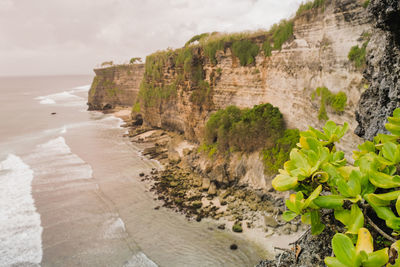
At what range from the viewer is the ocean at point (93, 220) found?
1056 centimetres

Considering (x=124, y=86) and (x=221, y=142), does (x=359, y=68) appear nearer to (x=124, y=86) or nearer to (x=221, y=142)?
(x=221, y=142)

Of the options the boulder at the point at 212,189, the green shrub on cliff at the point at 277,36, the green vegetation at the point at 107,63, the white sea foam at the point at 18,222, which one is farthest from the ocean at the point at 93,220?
the green vegetation at the point at 107,63

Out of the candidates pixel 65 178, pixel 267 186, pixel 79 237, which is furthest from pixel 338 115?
pixel 65 178

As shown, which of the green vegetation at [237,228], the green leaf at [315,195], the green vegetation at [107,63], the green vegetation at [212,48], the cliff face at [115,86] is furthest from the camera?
the green vegetation at [107,63]

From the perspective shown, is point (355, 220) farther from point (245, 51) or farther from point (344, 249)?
point (245, 51)

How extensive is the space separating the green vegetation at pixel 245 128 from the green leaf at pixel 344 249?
14.2 m

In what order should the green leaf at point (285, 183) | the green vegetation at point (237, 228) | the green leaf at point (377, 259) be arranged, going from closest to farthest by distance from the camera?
the green leaf at point (377, 259) → the green leaf at point (285, 183) → the green vegetation at point (237, 228)

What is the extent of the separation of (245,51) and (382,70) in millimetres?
16332

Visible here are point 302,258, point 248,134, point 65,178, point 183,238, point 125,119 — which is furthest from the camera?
point 125,119

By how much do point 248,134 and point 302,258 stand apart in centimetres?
1444

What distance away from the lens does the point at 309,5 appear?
1285 centimetres

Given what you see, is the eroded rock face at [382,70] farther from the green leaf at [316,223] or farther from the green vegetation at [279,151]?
the green vegetation at [279,151]

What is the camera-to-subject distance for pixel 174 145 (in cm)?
2292

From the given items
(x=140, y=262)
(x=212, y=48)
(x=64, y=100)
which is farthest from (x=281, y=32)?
(x=64, y=100)
